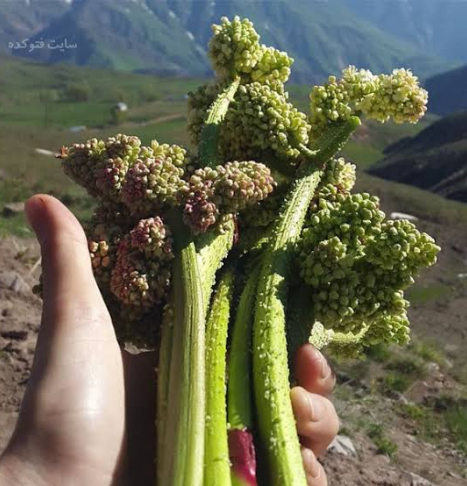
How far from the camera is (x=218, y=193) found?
3.16 m

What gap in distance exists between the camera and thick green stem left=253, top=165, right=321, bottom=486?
266 centimetres

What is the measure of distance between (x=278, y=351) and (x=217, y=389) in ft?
1.24

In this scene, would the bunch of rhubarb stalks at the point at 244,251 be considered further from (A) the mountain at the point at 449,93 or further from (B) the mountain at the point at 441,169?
(A) the mountain at the point at 449,93

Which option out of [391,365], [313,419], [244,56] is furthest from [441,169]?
[313,419]

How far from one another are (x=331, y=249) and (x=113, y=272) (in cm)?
117

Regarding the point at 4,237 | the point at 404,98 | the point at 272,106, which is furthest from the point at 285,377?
the point at 4,237

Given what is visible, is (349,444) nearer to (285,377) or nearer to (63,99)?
(285,377)

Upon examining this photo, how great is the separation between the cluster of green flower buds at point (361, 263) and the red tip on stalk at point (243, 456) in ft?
3.05

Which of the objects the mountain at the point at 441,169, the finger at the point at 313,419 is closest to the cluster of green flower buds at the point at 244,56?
the finger at the point at 313,419

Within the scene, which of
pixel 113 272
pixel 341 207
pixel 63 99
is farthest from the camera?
pixel 63 99

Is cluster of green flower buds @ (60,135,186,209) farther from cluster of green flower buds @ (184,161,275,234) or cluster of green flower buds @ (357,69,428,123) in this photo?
cluster of green flower buds @ (357,69,428,123)

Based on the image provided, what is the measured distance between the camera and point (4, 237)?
43.1 feet

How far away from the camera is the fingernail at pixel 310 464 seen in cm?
335

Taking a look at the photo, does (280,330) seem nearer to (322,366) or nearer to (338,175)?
(322,366)
